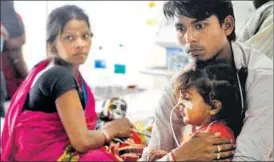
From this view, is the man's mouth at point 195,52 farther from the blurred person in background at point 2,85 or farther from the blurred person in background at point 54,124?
the blurred person in background at point 2,85

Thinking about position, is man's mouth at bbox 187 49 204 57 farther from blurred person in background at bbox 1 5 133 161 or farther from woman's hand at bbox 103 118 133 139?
woman's hand at bbox 103 118 133 139

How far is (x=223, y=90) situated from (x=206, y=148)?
0.09m

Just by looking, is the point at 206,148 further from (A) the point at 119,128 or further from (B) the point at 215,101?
(A) the point at 119,128

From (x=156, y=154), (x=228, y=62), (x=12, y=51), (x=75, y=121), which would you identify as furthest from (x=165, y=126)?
(x=12, y=51)

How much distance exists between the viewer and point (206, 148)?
570 mm

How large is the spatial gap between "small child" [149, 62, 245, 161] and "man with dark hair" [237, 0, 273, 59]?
120mm

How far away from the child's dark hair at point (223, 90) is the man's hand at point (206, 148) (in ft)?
0.08

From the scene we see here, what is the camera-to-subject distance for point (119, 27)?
40.0 inches

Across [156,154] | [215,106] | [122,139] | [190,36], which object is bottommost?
[122,139]

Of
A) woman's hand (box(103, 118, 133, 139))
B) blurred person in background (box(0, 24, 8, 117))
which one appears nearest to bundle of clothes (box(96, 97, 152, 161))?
woman's hand (box(103, 118, 133, 139))

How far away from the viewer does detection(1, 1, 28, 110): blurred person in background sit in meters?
1.43

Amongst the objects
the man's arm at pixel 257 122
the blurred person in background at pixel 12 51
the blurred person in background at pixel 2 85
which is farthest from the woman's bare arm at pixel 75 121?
the man's arm at pixel 257 122

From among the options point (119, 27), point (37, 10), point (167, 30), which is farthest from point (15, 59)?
point (167, 30)

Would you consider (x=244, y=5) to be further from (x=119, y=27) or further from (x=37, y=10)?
(x=37, y=10)
